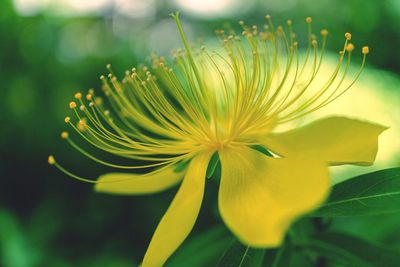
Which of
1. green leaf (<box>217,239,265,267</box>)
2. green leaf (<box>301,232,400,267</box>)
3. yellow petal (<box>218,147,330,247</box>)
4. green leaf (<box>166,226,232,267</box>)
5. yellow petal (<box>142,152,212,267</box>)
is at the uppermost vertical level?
yellow petal (<box>218,147,330,247</box>)

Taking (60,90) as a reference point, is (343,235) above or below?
below

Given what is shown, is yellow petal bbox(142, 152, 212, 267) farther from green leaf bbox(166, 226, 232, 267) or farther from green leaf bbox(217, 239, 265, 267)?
green leaf bbox(166, 226, 232, 267)

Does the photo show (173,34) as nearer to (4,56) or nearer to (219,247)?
(4,56)

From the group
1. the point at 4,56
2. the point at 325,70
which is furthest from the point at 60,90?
the point at 325,70

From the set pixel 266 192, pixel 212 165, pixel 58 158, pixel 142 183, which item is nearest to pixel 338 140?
pixel 266 192

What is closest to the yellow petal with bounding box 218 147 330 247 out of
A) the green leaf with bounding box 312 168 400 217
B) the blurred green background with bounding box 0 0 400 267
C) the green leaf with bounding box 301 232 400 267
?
the green leaf with bounding box 312 168 400 217

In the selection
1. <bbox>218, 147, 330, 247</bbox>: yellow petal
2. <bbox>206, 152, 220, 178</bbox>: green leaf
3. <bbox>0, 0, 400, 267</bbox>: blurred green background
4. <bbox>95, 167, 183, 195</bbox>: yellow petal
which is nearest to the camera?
<bbox>218, 147, 330, 247</bbox>: yellow petal

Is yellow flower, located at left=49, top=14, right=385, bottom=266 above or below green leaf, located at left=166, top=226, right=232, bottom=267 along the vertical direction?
above
